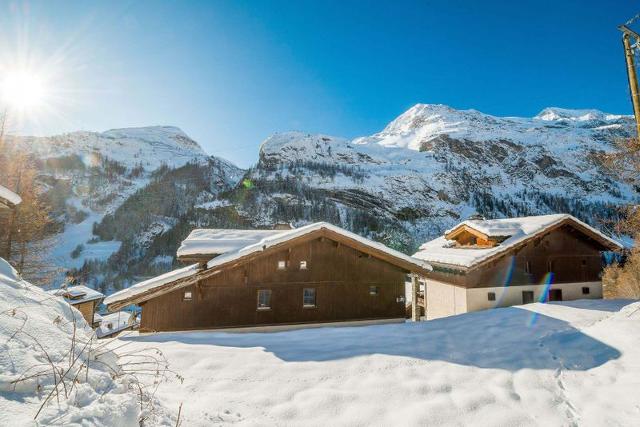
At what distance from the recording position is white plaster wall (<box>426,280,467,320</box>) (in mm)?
16270

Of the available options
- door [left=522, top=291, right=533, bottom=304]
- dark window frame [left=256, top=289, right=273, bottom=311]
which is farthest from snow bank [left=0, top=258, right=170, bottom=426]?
door [left=522, top=291, right=533, bottom=304]

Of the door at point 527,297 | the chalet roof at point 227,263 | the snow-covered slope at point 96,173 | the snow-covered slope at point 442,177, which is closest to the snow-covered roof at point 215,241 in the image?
the chalet roof at point 227,263

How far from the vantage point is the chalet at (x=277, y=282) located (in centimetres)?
1104

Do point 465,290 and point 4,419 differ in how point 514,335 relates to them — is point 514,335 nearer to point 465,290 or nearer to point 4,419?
point 465,290

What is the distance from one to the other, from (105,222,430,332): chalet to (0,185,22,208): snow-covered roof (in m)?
5.02

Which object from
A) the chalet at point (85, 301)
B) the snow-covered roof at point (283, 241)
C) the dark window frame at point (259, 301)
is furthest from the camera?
the chalet at point (85, 301)

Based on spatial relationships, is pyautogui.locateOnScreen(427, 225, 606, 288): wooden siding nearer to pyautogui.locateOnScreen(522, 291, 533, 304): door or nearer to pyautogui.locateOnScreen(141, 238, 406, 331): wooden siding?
pyautogui.locateOnScreen(522, 291, 533, 304): door

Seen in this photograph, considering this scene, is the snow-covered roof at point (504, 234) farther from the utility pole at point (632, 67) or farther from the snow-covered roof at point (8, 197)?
the snow-covered roof at point (8, 197)

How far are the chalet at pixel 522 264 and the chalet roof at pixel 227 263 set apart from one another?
5.57 meters

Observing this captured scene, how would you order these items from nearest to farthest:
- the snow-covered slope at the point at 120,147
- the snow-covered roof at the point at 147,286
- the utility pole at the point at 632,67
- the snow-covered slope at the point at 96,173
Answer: the utility pole at the point at 632,67 < the snow-covered roof at the point at 147,286 < the snow-covered slope at the point at 96,173 < the snow-covered slope at the point at 120,147

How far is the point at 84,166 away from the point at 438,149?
177m

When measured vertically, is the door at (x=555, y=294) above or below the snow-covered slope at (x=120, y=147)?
below

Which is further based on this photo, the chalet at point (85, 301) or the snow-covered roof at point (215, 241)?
the chalet at point (85, 301)

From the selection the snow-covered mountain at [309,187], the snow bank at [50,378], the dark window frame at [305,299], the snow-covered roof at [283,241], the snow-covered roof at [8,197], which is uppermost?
the snow-covered mountain at [309,187]
